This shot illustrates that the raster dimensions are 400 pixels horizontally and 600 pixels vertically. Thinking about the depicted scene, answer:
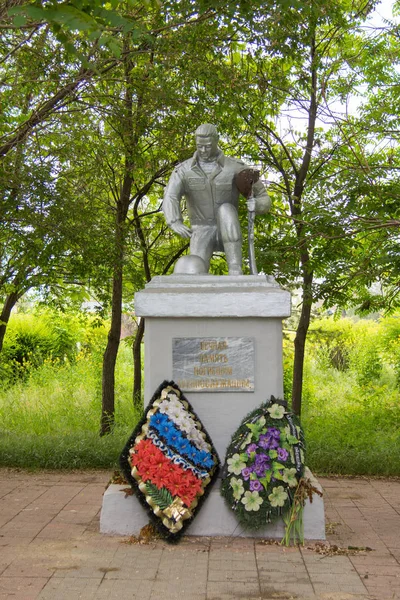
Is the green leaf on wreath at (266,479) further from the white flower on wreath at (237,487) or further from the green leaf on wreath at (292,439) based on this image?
the green leaf on wreath at (292,439)

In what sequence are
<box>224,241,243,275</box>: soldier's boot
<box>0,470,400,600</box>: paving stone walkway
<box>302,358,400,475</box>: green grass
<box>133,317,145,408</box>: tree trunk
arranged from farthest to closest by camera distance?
1. <box>133,317,145,408</box>: tree trunk
2. <box>302,358,400,475</box>: green grass
3. <box>224,241,243,275</box>: soldier's boot
4. <box>0,470,400,600</box>: paving stone walkway

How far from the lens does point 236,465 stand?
5.14m

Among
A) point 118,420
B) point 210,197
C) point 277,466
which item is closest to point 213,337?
point 277,466

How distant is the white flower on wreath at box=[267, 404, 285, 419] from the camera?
5195mm

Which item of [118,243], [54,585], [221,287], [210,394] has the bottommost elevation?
[54,585]

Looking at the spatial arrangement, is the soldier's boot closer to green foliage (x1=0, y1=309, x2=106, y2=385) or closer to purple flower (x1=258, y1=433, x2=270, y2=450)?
purple flower (x1=258, y1=433, x2=270, y2=450)

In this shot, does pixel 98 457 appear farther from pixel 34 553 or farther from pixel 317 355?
pixel 317 355

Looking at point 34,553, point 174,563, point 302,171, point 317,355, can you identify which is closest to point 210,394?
point 174,563

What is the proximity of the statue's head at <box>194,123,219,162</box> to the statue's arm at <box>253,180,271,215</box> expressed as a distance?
46 cm

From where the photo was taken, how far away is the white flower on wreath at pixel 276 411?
5.20 meters

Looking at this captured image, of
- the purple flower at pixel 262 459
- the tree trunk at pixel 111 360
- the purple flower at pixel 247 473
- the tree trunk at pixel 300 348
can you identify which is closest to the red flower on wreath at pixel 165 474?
the purple flower at pixel 247 473

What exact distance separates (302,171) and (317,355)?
24.2 feet

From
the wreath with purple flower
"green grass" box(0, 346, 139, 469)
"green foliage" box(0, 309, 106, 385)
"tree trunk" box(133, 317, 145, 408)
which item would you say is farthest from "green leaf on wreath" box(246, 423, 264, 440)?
"green foliage" box(0, 309, 106, 385)

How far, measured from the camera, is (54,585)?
418 centimetres
